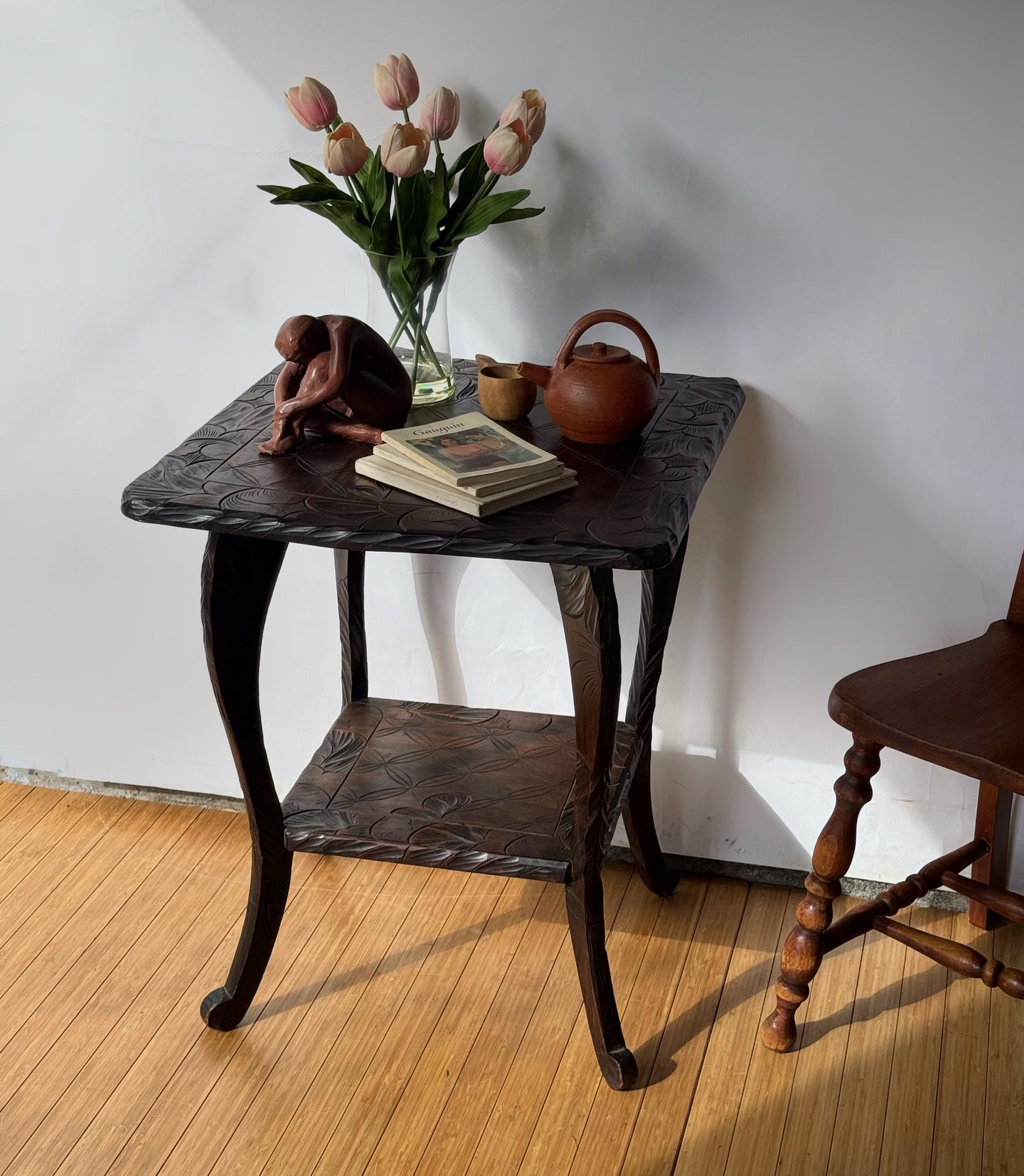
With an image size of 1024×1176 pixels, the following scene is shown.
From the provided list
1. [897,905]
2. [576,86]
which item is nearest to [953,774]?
[897,905]

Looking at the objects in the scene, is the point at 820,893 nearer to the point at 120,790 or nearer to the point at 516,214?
the point at 516,214

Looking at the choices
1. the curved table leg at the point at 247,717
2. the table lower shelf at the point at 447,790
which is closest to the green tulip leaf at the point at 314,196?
the curved table leg at the point at 247,717

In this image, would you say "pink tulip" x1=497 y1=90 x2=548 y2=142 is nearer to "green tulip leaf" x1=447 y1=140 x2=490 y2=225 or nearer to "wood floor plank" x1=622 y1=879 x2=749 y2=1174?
"green tulip leaf" x1=447 y1=140 x2=490 y2=225

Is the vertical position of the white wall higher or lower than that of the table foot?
higher

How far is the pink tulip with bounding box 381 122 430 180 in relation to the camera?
1570mm

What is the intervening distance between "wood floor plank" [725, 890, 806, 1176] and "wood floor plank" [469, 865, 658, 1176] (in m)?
0.23

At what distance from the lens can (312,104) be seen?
1.67 meters

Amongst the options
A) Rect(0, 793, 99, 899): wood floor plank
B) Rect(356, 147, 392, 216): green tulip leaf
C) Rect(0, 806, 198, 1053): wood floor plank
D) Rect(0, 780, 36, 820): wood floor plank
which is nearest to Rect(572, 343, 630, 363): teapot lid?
Rect(356, 147, 392, 216): green tulip leaf

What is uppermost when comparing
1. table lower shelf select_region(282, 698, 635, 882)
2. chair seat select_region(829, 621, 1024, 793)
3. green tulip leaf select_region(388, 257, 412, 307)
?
green tulip leaf select_region(388, 257, 412, 307)

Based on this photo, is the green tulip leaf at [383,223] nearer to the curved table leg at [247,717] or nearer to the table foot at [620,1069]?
the curved table leg at [247,717]

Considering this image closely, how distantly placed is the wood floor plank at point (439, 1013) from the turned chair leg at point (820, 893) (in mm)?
453

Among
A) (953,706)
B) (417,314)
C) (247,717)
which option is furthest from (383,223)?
(953,706)

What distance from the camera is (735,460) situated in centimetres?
192

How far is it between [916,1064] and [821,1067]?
0.47 feet
